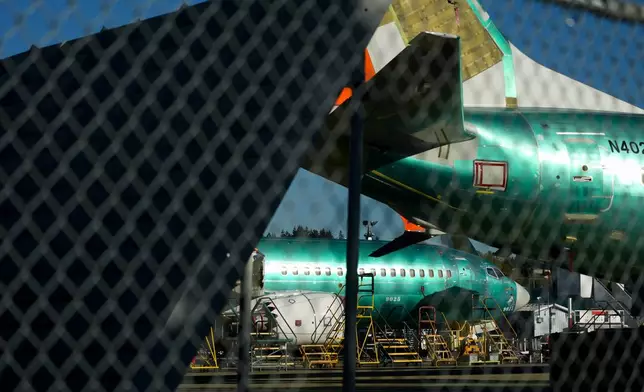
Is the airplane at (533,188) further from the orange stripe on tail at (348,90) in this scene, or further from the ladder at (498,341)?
the ladder at (498,341)

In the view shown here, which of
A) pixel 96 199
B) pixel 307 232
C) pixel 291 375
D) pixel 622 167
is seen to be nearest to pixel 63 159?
pixel 96 199

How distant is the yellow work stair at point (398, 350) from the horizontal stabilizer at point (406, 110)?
328 inches

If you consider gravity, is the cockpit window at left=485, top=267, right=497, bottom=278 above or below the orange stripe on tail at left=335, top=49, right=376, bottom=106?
below

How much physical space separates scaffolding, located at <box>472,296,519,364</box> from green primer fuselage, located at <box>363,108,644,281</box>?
7.52m

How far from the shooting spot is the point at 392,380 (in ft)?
41.3

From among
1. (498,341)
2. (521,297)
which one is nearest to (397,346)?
(498,341)

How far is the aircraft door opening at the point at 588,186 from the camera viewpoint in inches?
438

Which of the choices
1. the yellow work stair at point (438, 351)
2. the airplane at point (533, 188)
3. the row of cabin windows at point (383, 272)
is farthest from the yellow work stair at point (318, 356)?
the airplane at point (533, 188)

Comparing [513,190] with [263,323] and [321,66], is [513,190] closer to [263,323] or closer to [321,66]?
[263,323]

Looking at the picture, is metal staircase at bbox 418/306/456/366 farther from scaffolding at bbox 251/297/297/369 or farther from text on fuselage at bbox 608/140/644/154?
text on fuselage at bbox 608/140/644/154

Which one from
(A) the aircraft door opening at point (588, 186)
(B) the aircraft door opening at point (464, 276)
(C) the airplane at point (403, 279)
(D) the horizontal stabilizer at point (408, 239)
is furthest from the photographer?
(B) the aircraft door opening at point (464, 276)

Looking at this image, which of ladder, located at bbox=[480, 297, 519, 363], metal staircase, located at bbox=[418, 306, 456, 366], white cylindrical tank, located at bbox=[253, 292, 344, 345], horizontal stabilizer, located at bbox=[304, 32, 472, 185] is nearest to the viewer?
horizontal stabilizer, located at bbox=[304, 32, 472, 185]

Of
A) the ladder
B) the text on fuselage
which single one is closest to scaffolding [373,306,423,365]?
the ladder

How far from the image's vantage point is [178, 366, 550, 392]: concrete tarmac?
10.1 metres
